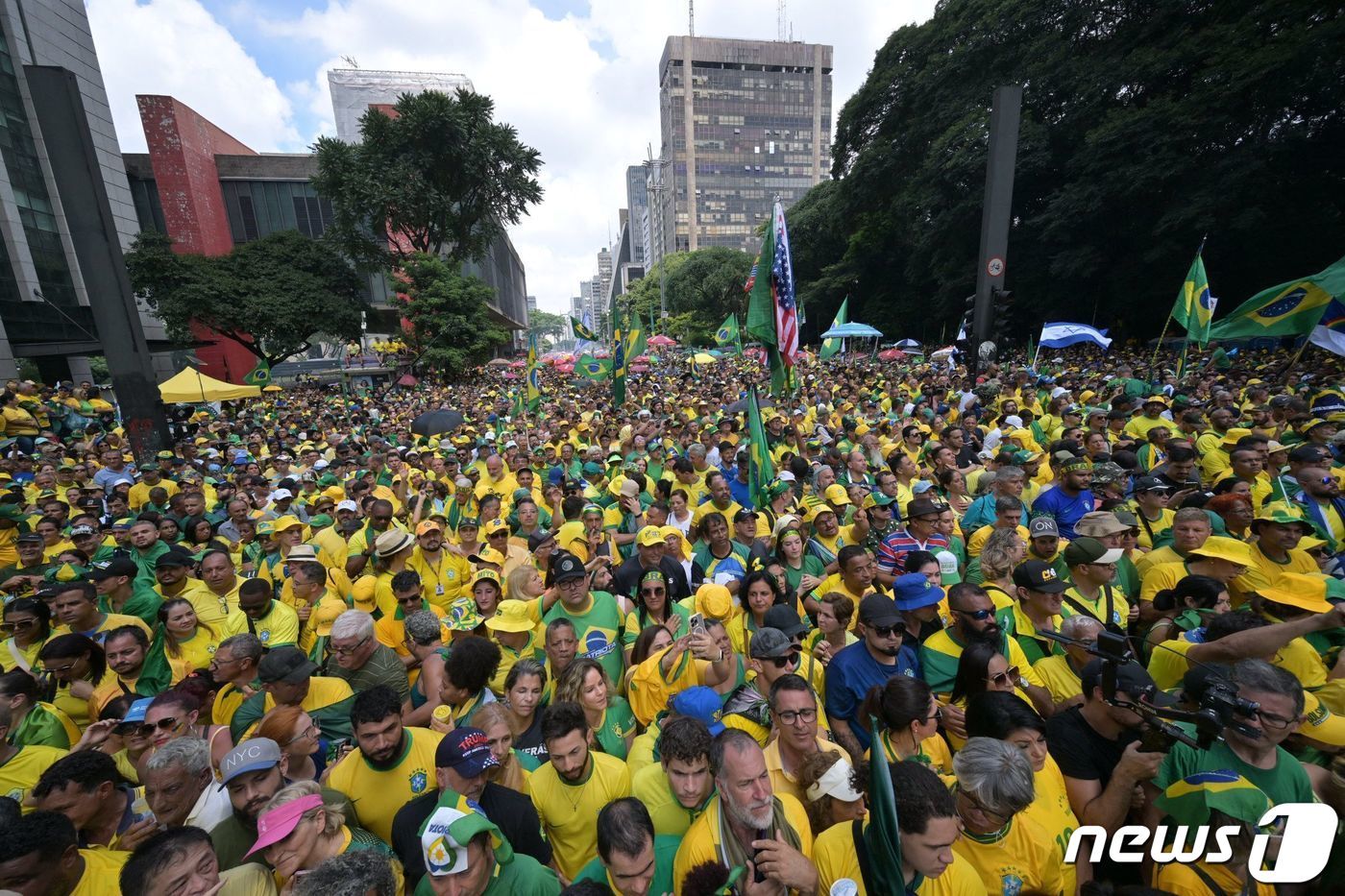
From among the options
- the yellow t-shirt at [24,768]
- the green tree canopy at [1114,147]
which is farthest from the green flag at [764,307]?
the green tree canopy at [1114,147]

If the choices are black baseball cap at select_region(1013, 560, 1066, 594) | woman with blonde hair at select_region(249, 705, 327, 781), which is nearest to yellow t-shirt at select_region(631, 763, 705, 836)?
woman with blonde hair at select_region(249, 705, 327, 781)

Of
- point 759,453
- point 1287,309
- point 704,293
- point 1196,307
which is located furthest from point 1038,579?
point 704,293

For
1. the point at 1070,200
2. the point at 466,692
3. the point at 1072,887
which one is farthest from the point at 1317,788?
the point at 1070,200

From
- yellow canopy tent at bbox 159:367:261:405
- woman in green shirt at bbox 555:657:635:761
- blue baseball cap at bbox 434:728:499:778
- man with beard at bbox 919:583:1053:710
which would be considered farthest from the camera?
yellow canopy tent at bbox 159:367:261:405

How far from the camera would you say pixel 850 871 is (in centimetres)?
209

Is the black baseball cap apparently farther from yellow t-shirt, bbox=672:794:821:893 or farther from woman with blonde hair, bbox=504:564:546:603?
A: woman with blonde hair, bbox=504:564:546:603

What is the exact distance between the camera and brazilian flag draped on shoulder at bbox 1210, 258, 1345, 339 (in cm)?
856

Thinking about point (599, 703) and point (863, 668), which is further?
point (863, 668)

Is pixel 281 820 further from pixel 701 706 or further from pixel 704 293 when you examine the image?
pixel 704 293

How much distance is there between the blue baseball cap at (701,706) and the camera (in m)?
2.86

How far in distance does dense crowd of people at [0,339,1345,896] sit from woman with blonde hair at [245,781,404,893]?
0.04ft

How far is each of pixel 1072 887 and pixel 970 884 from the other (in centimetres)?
59

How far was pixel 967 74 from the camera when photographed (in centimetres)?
2980

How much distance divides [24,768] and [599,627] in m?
3.15
